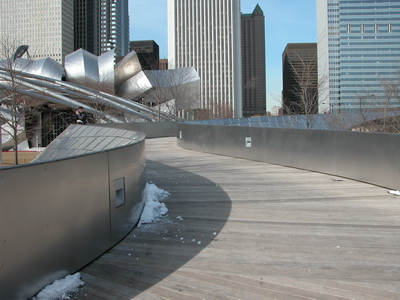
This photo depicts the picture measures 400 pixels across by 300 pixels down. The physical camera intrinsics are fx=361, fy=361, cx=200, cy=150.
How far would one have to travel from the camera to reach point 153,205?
5.52 metres

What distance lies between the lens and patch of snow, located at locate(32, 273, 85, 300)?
9.12ft

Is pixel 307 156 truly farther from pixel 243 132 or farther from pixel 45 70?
pixel 45 70

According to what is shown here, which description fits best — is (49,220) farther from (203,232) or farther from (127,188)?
(203,232)

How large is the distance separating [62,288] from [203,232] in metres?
1.95

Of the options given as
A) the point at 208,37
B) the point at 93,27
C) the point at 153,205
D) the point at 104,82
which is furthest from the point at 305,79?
the point at 93,27

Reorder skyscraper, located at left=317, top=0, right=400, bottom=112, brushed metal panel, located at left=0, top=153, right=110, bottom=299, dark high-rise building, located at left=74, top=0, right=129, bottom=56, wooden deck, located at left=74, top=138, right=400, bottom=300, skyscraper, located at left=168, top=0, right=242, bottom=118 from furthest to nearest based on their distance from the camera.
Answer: dark high-rise building, located at left=74, top=0, right=129, bottom=56, skyscraper, located at left=168, top=0, right=242, bottom=118, skyscraper, located at left=317, top=0, right=400, bottom=112, wooden deck, located at left=74, top=138, right=400, bottom=300, brushed metal panel, located at left=0, top=153, right=110, bottom=299

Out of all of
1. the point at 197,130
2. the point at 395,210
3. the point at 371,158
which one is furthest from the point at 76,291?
the point at 197,130

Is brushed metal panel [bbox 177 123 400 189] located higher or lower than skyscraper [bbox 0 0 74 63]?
lower

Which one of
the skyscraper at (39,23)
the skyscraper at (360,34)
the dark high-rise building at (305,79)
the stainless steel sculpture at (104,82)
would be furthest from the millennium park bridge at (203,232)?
the skyscraper at (39,23)

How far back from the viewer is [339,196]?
6273mm

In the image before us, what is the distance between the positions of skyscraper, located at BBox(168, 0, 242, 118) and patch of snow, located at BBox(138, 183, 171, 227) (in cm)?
13686

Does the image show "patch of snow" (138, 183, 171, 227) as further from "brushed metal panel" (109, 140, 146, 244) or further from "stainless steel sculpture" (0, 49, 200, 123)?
"stainless steel sculpture" (0, 49, 200, 123)

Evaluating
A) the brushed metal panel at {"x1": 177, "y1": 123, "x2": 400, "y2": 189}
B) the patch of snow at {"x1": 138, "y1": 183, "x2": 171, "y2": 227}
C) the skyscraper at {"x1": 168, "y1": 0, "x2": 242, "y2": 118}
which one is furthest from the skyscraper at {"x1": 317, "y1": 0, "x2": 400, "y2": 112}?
the patch of snow at {"x1": 138, "y1": 183, "x2": 171, "y2": 227}

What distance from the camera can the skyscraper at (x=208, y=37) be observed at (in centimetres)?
14162
